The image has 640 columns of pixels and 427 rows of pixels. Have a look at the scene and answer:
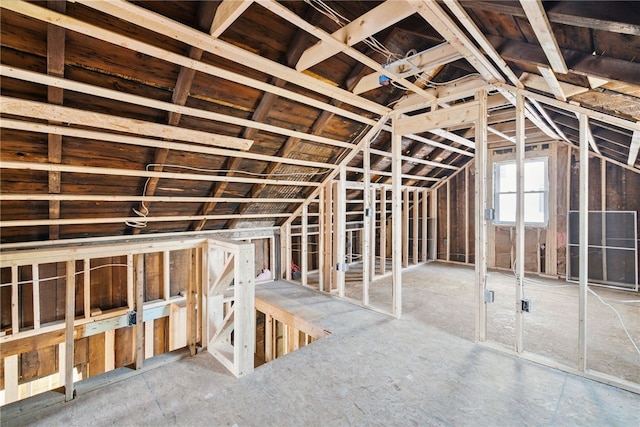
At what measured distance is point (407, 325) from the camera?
3658 mm

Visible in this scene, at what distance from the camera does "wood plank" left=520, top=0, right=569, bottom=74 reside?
4.70 feet

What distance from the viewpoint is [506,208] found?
6797 millimetres

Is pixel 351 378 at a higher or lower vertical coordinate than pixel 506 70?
lower

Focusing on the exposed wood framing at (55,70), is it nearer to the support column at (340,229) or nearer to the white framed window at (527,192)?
the support column at (340,229)

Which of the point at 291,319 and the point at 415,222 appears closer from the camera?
the point at 291,319

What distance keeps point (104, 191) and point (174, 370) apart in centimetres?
212

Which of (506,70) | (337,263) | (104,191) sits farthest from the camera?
(337,263)

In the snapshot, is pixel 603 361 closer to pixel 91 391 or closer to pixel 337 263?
pixel 337 263

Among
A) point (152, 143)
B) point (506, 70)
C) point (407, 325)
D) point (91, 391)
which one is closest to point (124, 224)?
point (152, 143)

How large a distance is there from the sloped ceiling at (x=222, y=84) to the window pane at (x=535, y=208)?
9.02 ft

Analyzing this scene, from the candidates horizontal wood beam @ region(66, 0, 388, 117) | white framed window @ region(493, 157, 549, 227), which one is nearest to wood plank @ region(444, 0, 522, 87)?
horizontal wood beam @ region(66, 0, 388, 117)

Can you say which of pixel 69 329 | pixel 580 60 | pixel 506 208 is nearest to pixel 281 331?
pixel 69 329

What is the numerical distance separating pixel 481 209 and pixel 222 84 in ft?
9.79

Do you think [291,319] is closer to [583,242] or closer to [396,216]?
[396,216]
